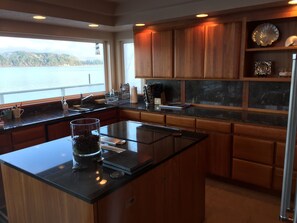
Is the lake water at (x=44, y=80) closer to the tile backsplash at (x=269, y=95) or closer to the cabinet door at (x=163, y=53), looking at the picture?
the cabinet door at (x=163, y=53)

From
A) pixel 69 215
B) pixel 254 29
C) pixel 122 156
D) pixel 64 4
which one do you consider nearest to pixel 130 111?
pixel 64 4

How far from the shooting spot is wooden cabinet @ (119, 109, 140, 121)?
12.9ft

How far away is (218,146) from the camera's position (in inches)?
124

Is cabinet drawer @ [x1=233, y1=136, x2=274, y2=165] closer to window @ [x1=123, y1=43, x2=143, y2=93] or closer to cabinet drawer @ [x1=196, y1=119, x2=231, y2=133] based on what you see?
cabinet drawer @ [x1=196, y1=119, x2=231, y2=133]

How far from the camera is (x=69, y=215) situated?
136 centimetres

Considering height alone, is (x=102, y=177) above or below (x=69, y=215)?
above

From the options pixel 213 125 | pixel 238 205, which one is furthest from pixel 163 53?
pixel 238 205

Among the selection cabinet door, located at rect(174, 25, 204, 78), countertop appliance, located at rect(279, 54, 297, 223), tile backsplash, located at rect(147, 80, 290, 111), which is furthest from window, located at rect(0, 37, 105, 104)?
countertop appliance, located at rect(279, 54, 297, 223)

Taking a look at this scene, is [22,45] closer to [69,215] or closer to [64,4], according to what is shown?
[64,4]

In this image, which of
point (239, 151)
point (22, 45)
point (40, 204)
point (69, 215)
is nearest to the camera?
point (69, 215)

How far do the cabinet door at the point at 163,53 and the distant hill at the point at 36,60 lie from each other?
1.46 meters

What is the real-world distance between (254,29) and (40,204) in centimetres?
310

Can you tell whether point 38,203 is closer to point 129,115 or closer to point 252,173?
point 252,173

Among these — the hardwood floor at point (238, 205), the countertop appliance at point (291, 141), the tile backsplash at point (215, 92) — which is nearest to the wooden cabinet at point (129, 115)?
the tile backsplash at point (215, 92)
